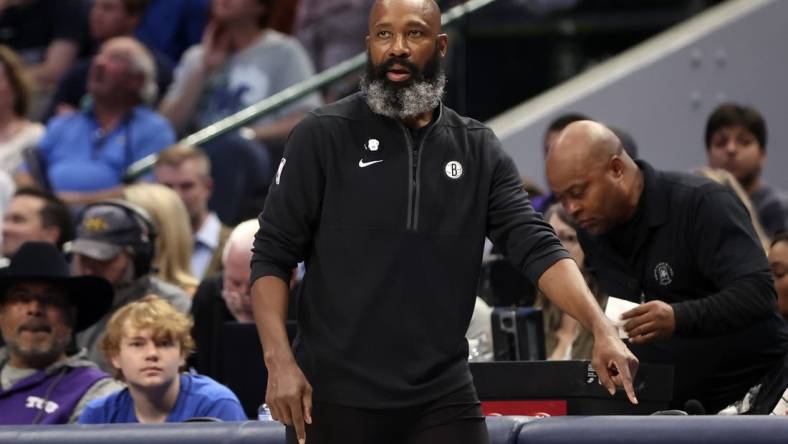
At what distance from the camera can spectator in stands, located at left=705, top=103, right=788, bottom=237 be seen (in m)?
8.16

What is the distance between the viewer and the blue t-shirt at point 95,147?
31.5 ft

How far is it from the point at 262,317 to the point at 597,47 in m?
6.27

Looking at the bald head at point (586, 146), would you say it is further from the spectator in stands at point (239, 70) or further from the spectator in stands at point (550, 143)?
the spectator in stands at point (239, 70)

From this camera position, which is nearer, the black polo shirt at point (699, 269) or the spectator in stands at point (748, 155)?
the black polo shirt at point (699, 269)

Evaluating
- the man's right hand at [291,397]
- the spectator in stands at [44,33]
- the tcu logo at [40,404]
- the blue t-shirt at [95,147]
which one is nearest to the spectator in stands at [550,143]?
the tcu logo at [40,404]

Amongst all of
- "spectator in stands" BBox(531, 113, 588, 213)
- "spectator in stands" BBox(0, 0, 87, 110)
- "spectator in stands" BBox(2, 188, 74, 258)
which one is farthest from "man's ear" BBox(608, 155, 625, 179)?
"spectator in stands" BBox(0, 0, 87, 110)

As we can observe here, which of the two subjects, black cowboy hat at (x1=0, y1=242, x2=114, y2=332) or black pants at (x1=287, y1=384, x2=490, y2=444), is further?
black cowboy hat at (x1=0, y1=242, x2=114, y2=332)

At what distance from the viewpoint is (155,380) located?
6.43 meters

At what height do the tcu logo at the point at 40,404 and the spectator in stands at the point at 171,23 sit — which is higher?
the spectator in stands at the point at 171,23

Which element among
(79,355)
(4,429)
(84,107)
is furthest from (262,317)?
(84,107)

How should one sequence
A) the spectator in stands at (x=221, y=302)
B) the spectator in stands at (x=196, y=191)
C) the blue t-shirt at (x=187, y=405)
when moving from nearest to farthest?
the blue t-shirt at (x=187, y=405) → the spectator in stands at (x=221, y=302) → the spectator in stands at (x=196, y=191)

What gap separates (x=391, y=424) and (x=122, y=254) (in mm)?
3764

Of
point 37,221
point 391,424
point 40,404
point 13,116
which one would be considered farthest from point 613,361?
point 13,116

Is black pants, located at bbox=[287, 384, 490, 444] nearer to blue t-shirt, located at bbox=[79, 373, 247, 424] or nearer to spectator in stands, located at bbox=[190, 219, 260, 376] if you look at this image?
blue t-shirt, located at bbox=[79, 373, 247, 424]
